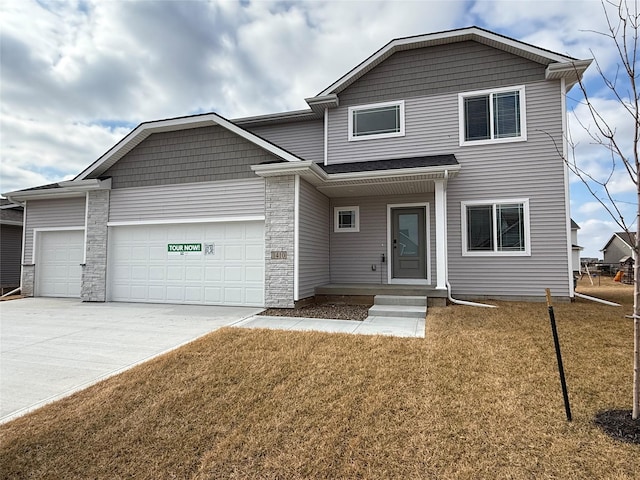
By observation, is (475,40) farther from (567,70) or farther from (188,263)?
(188,263)

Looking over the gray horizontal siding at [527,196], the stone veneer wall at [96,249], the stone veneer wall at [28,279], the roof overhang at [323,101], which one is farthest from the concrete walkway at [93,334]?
the roof overhang at [323,101]

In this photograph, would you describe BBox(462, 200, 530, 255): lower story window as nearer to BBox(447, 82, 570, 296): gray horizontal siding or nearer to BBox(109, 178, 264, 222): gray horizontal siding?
BBox(447, 82, 570, 296): gray horizontal siding

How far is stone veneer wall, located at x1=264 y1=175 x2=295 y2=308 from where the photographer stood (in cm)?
834

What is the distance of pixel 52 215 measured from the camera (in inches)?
461

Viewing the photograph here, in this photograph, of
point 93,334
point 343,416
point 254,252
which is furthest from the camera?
point 254,252

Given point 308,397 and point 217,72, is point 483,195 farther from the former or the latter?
point 217,72

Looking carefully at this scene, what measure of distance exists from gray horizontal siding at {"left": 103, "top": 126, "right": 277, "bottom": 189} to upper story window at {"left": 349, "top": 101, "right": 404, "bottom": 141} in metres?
3.46

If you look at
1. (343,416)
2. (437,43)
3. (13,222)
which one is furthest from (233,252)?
(13,222)

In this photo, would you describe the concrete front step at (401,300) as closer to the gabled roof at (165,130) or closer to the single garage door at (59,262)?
the gabled roof at (165,130)

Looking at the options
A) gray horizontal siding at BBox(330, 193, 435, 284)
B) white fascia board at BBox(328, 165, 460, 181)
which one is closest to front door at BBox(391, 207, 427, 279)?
gray horizontal siding at BBox(330, 193, 435, 284)

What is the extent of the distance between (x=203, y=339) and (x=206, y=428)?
8.20 ft

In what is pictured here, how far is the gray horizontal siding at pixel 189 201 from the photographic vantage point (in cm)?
890

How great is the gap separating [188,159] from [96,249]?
12.7ft

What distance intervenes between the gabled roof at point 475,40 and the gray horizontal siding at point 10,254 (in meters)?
13.9
